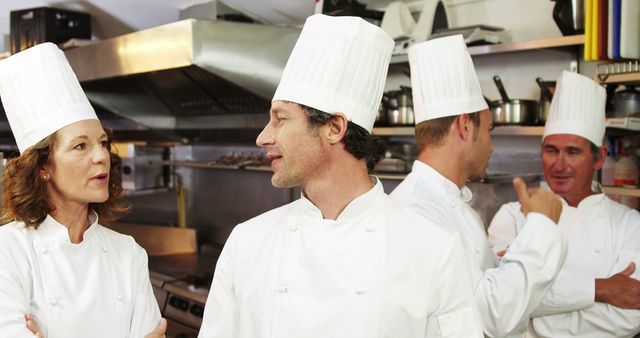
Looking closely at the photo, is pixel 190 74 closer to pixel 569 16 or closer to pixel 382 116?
pixel 382 116

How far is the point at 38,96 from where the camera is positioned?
202 centimetres

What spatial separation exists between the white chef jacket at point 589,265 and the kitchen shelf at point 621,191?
139mm

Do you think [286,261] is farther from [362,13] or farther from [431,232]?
[362,13]

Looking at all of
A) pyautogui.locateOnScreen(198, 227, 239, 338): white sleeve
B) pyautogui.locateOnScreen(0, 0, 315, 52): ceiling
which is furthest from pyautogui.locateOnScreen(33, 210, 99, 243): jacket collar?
pyautogui.locateOnScreen(0, 0, 315, 52): ceiling

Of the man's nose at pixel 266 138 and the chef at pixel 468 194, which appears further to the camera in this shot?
the chef at pixel 468 194

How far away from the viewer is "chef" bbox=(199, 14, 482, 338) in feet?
Result: 5.04

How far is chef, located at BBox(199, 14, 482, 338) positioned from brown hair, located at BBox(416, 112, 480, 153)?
456 millimetres

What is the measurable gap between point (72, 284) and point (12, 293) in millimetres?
187

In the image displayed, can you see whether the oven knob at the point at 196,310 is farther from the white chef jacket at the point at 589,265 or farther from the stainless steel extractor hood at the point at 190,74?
the white chef jacket at the point at 589,265

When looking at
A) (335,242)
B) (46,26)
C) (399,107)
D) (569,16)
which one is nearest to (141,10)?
(46,26)

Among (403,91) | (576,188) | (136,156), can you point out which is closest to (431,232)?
(576,188)

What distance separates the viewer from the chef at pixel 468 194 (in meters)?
1.94

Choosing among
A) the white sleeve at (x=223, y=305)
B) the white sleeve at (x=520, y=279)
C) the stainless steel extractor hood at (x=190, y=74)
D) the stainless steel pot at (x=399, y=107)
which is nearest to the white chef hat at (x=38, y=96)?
the white sleeve at (x=223, y=305)

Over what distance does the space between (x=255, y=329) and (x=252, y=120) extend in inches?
122
